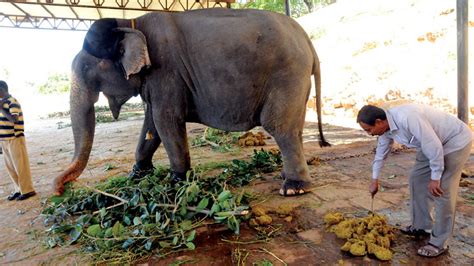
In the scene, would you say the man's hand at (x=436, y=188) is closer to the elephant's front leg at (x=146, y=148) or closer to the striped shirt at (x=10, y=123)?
the elephant's front leg at (x=146, y=148)

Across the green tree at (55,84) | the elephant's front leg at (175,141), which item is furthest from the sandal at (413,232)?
the green tree at (55,84)

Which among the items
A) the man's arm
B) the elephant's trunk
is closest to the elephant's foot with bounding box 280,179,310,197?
the man's arm

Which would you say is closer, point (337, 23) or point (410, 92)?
point (410, 92)

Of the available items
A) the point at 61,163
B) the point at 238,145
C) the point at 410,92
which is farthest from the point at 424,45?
the point at 61,163

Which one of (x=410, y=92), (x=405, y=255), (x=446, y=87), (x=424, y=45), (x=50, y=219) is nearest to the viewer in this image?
(x=405, y=255)

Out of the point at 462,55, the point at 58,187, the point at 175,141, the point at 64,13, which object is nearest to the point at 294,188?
the point at 175,141

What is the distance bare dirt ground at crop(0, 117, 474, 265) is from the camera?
2799 millimetres

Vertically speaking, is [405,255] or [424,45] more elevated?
[424,45]

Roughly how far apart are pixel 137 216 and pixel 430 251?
101 inches

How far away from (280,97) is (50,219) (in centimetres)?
286

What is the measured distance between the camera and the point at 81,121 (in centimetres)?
420

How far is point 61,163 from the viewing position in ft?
23.0

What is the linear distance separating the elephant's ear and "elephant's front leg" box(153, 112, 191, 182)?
59cm

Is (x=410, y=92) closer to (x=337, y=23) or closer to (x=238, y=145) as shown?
(x=238, y=145)
